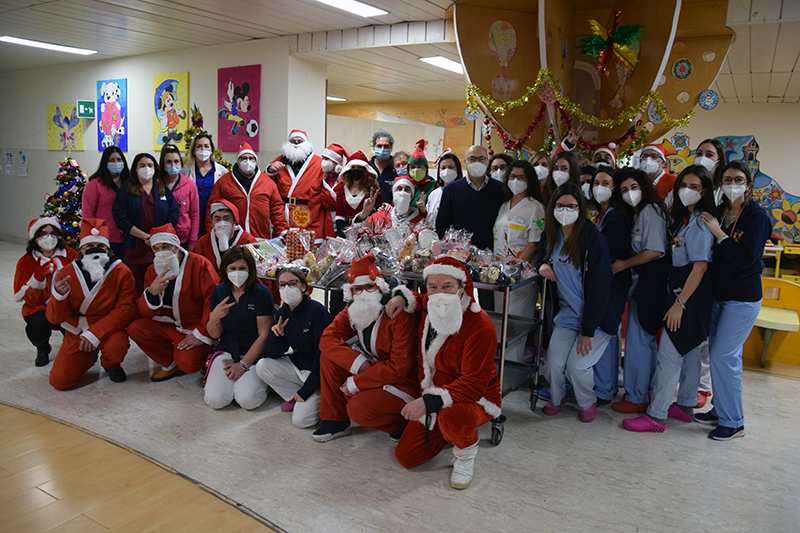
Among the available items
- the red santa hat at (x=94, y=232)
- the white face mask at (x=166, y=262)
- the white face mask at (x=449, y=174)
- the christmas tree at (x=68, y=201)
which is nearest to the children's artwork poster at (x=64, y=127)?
the christmas tree at (x=68, y=201)

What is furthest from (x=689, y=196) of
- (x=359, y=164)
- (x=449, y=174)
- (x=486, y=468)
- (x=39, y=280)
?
(x=39, y=280)

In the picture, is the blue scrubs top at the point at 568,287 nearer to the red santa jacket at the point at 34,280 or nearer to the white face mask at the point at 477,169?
the white face mask at the point at 477,169

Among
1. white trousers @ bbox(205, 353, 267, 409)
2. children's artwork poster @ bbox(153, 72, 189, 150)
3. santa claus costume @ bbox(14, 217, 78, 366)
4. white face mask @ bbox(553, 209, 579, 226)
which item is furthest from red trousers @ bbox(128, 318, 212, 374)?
children's artwork poster @ bbox(153, 72, 189, 150)

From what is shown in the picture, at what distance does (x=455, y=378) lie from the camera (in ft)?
9.40

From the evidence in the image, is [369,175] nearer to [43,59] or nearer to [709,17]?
[709,17]

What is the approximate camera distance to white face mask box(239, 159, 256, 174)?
477 cm

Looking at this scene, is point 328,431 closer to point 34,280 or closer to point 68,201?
point 34,280

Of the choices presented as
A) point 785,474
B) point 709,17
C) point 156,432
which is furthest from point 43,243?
point 709,17

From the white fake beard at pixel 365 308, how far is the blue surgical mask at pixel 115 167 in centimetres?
294

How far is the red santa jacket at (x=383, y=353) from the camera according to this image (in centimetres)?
300

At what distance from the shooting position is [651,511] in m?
2.54

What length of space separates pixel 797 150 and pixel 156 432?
33.9 ft

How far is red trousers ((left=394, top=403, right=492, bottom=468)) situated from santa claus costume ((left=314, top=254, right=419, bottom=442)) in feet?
0.69

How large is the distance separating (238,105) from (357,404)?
17.5 feet
